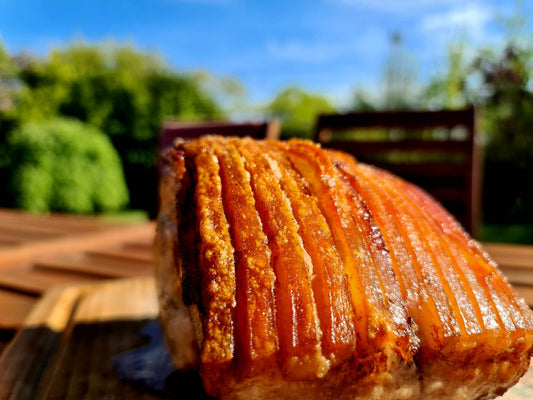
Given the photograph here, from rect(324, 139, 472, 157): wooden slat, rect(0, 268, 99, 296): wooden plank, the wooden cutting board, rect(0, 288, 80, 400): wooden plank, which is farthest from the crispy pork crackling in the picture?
rect(324, 139, 472, 157): wooden slat

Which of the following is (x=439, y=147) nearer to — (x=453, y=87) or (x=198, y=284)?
(x=198, y=284)

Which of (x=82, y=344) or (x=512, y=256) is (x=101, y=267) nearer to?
(x=82, y=344)

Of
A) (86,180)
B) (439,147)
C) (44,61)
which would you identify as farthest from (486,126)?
(44,61)

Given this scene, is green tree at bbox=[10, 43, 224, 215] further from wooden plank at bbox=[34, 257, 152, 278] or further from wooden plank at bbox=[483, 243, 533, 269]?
wooden plank at bbox=[483, 243, 533, 269]

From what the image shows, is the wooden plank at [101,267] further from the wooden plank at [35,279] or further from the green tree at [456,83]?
the green tree at [456,83]

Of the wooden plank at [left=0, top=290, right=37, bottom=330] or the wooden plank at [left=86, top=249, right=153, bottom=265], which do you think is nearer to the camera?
the wooden plank at [left=0, top=290, right=37, bottom=330]

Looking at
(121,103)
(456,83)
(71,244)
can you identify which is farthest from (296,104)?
(71,244)
